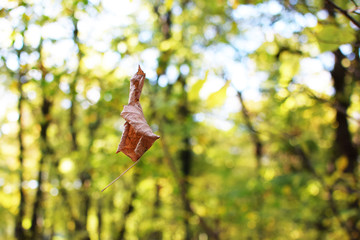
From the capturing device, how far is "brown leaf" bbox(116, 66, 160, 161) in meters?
0.80

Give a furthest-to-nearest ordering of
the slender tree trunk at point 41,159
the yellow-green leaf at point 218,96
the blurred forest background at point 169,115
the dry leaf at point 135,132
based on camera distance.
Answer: the slender tree trunk at point 41,159, the blurred forest background at point 169,115, the yellow-green leaf at point 218,96, the dry leaf at point 135,132

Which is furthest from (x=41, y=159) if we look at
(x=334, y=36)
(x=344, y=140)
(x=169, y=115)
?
(x=334, y=36)

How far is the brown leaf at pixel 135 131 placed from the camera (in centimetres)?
80

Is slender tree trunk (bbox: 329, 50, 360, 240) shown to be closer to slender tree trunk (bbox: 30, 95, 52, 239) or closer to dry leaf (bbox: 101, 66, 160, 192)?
dry leaf (bbox: 101, 66, 160, 192)

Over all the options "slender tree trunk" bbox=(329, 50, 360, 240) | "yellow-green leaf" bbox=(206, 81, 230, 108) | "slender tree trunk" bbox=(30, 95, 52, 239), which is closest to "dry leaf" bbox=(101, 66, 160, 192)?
"yellow-green leaf" bbox=(206, 81, 230, 108)

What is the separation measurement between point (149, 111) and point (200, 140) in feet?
6.26

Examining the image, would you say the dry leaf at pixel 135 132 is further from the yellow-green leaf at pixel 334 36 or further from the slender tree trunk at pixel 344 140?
the slender tree trunk at pixel 344 140

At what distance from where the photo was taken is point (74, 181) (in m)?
6.20

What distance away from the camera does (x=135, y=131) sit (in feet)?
2.65

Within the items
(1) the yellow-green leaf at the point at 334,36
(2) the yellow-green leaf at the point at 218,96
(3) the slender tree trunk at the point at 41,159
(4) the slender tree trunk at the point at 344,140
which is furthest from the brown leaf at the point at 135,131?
(3) the slender tree trunk at the point at 41,159

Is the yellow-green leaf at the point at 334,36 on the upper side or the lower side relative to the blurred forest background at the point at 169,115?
upper

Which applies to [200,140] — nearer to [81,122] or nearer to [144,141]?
[81,122]

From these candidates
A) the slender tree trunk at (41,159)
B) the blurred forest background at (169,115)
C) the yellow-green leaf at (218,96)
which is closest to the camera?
the yellow-green leaf at (218,96)

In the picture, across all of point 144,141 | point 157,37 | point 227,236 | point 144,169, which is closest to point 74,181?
point 144,169
